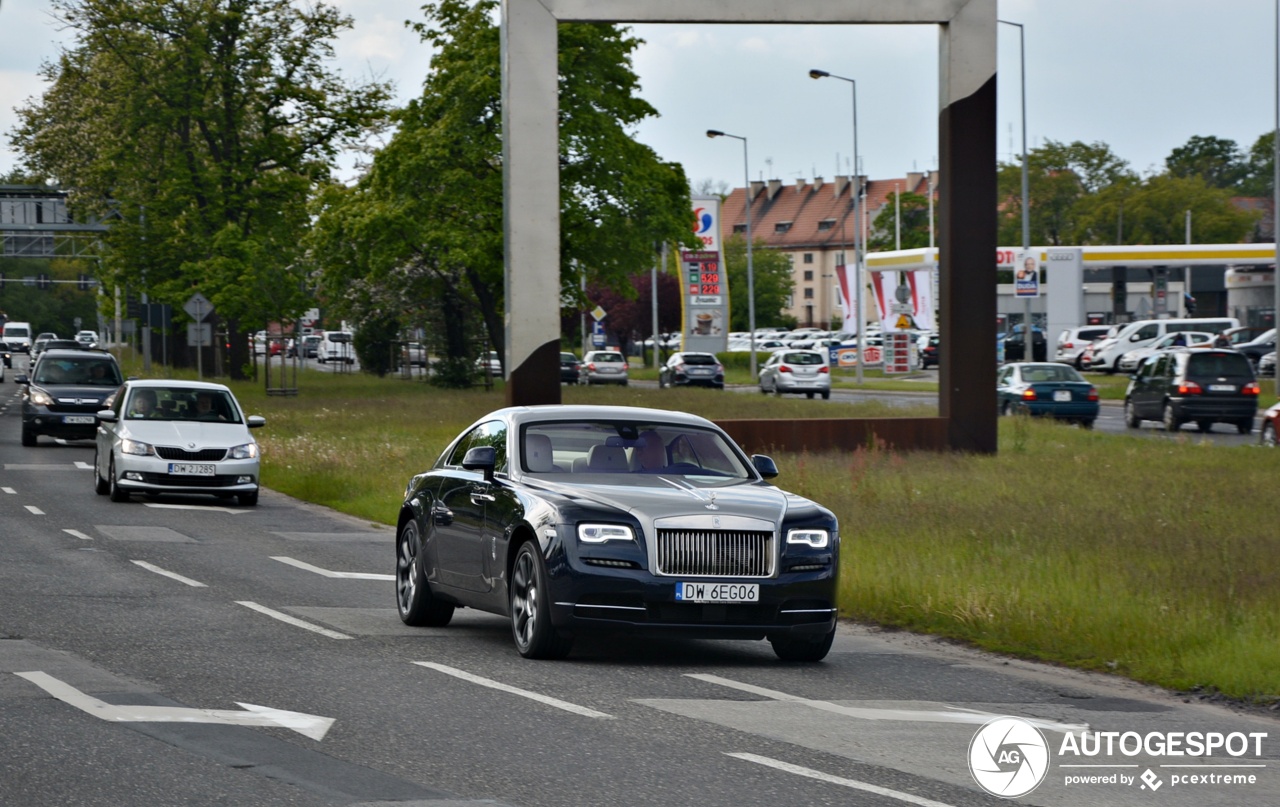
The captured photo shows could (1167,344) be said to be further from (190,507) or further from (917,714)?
(917,714)

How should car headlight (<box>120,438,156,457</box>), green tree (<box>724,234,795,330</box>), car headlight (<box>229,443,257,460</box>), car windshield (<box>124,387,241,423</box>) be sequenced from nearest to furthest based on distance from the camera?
car headlight (<box>120,438,156,457</box>)
car headlight (<box>229,443,257,460</box>)
car windshield (<box>124,387,241,423</box>)
green tree (<box>724,234,795,330</box>)

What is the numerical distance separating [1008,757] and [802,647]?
3127 mm

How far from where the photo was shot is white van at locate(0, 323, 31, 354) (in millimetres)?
114875

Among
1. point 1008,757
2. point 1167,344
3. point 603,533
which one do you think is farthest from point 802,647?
point 1167,344

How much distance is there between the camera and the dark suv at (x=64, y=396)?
35.3m

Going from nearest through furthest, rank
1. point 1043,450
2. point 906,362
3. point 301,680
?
1. point 301,680
2. point 1043,450
3. point 906,362

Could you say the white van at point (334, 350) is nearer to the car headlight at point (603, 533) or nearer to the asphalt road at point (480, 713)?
the asphalt road at point (480, 713)

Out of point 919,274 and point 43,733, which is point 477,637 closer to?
point 43,733

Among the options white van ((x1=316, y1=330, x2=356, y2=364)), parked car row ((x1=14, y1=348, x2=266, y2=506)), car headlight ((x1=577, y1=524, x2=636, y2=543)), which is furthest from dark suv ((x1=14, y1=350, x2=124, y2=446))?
white van ((x1=316, y1=330, x2=356, y2=364))

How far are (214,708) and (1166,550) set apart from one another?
337 inches

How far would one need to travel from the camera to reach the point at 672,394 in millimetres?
56938

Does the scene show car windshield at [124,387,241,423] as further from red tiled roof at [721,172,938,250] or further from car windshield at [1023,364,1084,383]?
red tiled roof at [721,172,938,250]

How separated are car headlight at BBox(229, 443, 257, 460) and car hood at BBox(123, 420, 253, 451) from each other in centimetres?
6

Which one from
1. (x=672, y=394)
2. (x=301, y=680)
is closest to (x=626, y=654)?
(x=301, y=680)
